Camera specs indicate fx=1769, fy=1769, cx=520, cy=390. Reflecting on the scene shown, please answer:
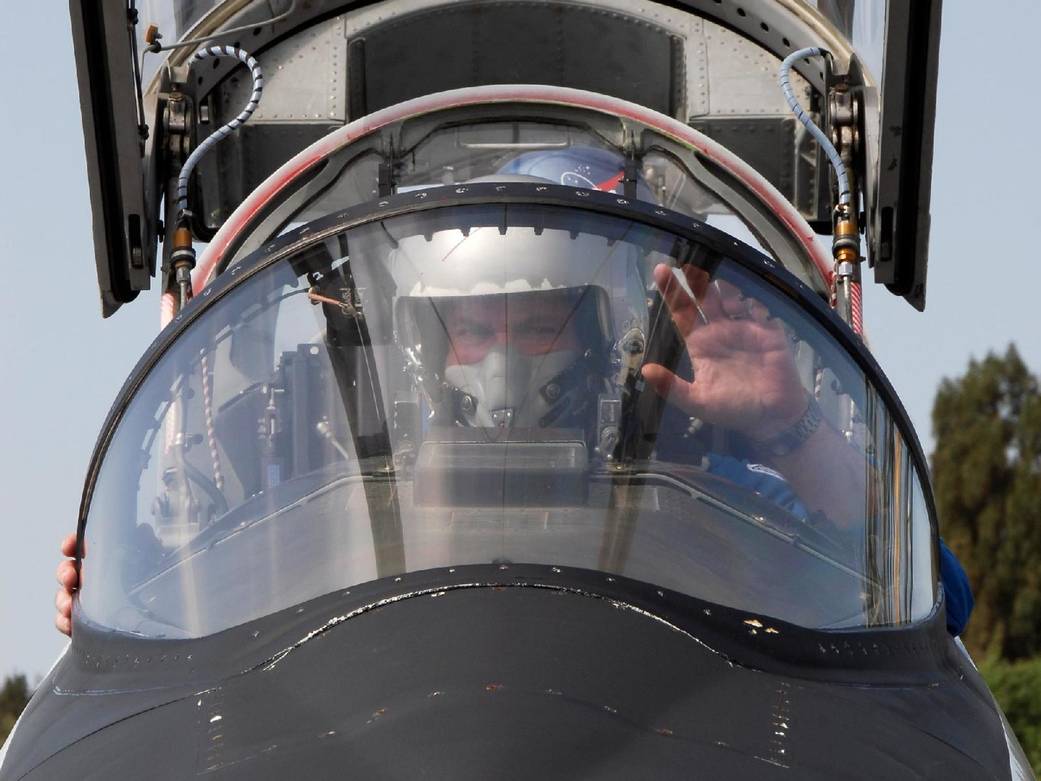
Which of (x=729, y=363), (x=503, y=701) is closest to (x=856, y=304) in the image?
(x=729, y=363)

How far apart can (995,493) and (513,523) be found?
1757 inches

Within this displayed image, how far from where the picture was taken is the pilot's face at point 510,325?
12.2 ft

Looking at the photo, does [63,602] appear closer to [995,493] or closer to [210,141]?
[210,141]

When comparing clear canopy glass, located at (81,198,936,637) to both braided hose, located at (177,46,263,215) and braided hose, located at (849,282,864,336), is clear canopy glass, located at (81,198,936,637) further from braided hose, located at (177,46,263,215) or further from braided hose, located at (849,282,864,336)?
braided hose, located at (177,46,263,215)

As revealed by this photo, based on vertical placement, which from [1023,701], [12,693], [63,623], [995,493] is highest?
[63,623]

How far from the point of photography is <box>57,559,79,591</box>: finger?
4.26 meters

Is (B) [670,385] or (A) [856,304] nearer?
(B) [670,385]

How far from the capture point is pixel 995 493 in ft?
152

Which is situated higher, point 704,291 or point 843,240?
point 704,291

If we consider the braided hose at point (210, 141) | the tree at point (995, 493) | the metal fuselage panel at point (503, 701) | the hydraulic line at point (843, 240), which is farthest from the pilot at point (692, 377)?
the tree at point (995, 493)

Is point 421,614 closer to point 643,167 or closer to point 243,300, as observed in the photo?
point 243,300

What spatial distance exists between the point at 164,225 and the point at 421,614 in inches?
123

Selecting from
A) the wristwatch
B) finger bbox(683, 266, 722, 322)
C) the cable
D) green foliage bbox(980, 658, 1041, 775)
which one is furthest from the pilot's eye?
green foliage bbox(980, 658, 1041, 775)

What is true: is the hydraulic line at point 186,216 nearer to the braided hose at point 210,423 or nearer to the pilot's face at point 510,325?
the braided hose at point 210,423
